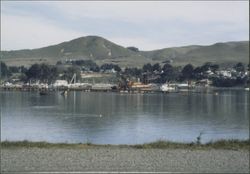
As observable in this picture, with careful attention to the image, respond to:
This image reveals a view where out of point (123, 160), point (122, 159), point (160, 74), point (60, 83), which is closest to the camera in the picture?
point (123, 160)

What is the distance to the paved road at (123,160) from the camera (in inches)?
279

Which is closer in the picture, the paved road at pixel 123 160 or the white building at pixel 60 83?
the paved road at pixel 123 160

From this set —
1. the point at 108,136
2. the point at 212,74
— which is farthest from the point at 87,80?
the point at 108,136

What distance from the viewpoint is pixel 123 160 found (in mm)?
7801

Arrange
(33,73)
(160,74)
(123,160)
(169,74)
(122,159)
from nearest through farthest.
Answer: (123,160)
(122,159)
(33,73)
(169,74)
(160,74)

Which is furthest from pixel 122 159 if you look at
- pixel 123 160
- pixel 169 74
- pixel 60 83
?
pixel 169 74

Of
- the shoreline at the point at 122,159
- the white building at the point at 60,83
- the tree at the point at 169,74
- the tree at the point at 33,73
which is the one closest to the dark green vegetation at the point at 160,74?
the tree at the point at 169,74

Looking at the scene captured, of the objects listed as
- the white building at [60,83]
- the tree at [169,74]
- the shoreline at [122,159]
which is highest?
the tree at [169,74]

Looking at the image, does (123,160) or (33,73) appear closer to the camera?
(123,160)

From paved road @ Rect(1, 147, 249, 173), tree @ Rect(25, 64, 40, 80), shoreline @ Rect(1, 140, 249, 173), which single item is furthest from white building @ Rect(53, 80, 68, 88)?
paved road @ Rect(1, 147, 249, 173)

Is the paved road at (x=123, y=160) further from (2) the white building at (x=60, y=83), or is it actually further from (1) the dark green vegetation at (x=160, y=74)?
(1) the dark green vegetation at (x=160, y=74)

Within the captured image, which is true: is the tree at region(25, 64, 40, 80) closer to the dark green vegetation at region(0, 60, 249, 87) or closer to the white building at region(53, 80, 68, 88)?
the dark green vegetation at region(0, 60, 249, 87)

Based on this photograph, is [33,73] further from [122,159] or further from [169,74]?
[122,159]

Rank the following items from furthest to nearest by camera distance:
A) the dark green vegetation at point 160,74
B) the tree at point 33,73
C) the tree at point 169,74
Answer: the tree at point 169,74, the dark green vegetation at point 160,74, the tree at point 33,73
